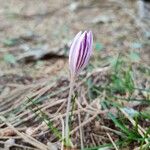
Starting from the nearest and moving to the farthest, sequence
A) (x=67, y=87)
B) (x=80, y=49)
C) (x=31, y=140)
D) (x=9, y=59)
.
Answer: (x=80, y=49) → (x=31, y=140) → (x=67, y=87) → (x=9, y=59)

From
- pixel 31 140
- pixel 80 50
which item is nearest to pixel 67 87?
pixel 31 140

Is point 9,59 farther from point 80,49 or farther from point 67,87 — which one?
point 80,49

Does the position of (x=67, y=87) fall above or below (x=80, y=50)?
below

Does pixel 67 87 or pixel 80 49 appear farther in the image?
pixel 67 87

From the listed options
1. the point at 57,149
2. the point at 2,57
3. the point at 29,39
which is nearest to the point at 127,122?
the point at 57,149

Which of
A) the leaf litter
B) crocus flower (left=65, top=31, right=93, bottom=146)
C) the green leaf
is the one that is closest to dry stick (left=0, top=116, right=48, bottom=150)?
the leaf litter

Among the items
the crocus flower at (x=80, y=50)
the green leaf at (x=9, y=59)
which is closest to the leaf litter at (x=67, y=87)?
the green leaf at (x=9, y=59)

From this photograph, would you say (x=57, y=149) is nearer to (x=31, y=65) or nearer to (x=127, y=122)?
(x=127, y=122)

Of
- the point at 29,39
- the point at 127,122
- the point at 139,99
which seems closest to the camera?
the point at 127,122

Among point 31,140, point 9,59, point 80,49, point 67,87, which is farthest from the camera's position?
point 9,59
